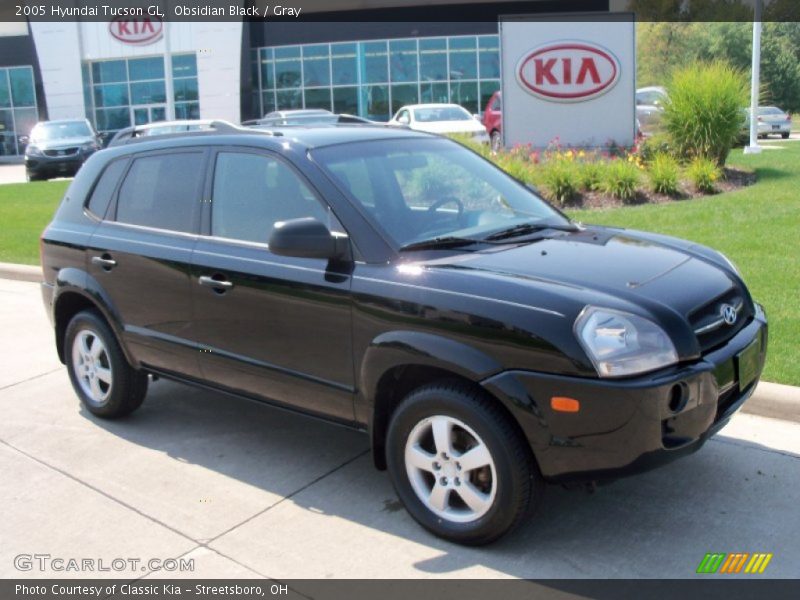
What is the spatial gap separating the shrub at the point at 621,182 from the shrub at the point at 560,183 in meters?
0.41

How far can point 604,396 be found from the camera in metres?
3.38

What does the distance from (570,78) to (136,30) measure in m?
31.9

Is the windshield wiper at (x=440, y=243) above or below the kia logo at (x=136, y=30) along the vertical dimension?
below

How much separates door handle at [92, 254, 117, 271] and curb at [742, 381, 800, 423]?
3.85 m

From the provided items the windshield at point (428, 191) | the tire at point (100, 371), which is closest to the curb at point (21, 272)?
the tire at point (100, 371)

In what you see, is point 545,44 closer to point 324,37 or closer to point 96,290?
point 96,290

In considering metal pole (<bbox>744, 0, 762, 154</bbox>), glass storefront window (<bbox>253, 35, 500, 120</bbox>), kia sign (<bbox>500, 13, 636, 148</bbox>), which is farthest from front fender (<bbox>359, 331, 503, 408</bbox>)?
glass storefront window (<bbox>253, 35, 500, 120</bbox>)

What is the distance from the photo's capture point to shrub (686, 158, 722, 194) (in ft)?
39.6

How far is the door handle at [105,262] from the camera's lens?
532cm

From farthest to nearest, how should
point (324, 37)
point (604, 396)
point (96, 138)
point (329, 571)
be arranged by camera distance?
point (324, 37) < point (96, 138) < point (329, 571) < point (604, 396)

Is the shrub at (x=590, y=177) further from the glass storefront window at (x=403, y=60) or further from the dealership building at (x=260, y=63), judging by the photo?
the glass storefront window at (x=403, y=60)

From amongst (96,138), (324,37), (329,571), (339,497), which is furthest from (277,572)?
(324,37)

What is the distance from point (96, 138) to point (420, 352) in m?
25.4

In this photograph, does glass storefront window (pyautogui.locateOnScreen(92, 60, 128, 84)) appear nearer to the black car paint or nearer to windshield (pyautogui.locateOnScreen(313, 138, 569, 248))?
the black car paint
